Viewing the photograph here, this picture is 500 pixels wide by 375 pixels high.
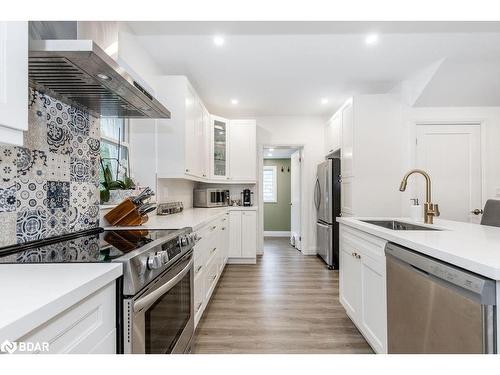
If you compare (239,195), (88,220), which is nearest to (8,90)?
(88,220)

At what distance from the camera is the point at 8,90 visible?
811 millimetres

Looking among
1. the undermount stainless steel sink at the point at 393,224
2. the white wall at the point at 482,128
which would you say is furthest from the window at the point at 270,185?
the undermount stainless steel sink at the point at 393,224

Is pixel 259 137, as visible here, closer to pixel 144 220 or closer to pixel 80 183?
pixel 144 220

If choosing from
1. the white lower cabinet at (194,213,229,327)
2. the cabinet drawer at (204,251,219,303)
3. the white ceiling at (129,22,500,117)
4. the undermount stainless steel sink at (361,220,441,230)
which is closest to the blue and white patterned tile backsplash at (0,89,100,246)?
the white lower cabinet at (194,213,229,327)

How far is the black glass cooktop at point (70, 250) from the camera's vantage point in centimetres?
98

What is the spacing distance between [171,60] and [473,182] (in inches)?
156

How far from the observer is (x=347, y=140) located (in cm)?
362

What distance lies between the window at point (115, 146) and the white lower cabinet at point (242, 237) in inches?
77.2

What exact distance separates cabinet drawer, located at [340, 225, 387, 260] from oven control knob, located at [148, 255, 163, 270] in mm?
1218

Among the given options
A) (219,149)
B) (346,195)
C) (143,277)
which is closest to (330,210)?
(346,195)

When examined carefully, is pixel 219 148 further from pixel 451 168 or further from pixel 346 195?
pixel 451 168

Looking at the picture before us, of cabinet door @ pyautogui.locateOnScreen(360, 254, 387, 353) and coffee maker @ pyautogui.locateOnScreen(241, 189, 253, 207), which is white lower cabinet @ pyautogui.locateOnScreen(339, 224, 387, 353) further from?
coffee maker @ pyautogui.locateOnScreen(241, 189, 253, 207)

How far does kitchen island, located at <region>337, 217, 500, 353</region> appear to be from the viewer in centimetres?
99

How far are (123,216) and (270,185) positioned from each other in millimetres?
5453
